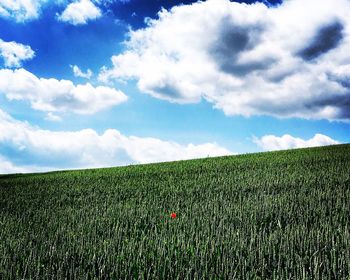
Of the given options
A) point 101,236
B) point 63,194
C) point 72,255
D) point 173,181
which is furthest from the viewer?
point 173,181

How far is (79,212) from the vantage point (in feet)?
26.6

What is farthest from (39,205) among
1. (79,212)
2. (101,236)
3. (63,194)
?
(101,236)

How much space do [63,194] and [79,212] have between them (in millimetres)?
3792

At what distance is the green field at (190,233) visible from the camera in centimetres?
423

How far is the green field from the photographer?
423cm

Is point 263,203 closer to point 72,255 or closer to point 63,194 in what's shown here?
point 72,255

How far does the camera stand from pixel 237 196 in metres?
9.05

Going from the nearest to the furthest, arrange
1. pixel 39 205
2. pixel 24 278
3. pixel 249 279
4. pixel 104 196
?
pixel 249 279 < pixel 24 278 < pixel 39 205 < pixel 104 196

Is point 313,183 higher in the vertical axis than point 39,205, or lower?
higher

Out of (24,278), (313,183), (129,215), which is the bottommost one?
(24,278)

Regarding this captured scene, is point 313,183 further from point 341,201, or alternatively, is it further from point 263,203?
point 263,203

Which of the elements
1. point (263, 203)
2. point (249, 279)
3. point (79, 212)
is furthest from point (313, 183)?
point (249, 279)

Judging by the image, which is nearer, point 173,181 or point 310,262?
point 310,262

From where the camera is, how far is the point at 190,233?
5645 millimetres
